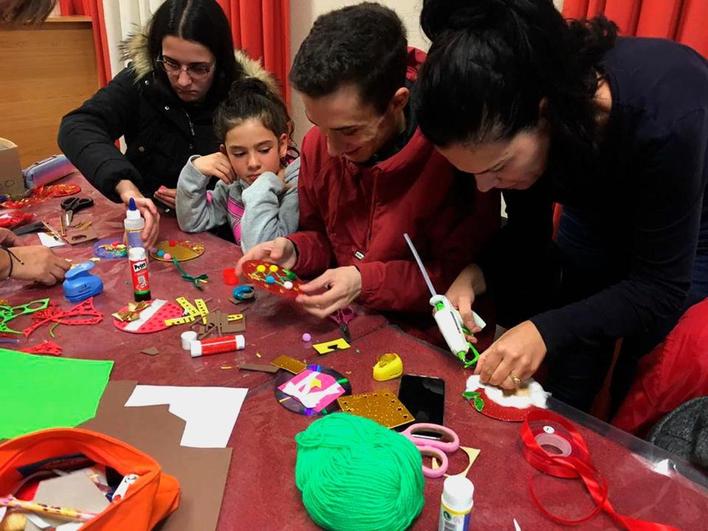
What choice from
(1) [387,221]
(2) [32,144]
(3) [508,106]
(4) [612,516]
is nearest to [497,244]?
(1) [387,221]

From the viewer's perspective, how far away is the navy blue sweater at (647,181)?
910 millimetres

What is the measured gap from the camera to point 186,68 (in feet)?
5.61

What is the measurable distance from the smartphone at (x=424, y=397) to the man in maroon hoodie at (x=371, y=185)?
250 mm

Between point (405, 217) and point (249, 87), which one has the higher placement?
point (249, 87)

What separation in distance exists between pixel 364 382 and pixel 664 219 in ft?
1.85

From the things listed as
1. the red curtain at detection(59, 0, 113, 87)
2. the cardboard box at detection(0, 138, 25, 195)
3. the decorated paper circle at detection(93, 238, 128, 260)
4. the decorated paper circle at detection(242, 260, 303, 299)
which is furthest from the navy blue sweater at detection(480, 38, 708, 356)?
the red curtain at detection(59, 0, 113, 87)

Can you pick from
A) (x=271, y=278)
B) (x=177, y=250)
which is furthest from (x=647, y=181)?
(x=177, y=250)

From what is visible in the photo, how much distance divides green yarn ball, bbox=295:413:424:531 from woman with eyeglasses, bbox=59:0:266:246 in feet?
3.20

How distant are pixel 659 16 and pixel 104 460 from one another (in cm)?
162

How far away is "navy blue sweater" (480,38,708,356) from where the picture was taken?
2.98ft

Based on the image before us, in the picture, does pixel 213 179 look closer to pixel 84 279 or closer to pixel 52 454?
pixel 84 279

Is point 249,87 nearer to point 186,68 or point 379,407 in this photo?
point 186,68

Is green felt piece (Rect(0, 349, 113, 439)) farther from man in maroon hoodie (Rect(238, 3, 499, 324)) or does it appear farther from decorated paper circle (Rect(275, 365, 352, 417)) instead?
man in maroon hoodie (Rect(238, 3, 499, 324))

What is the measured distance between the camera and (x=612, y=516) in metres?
0.75
